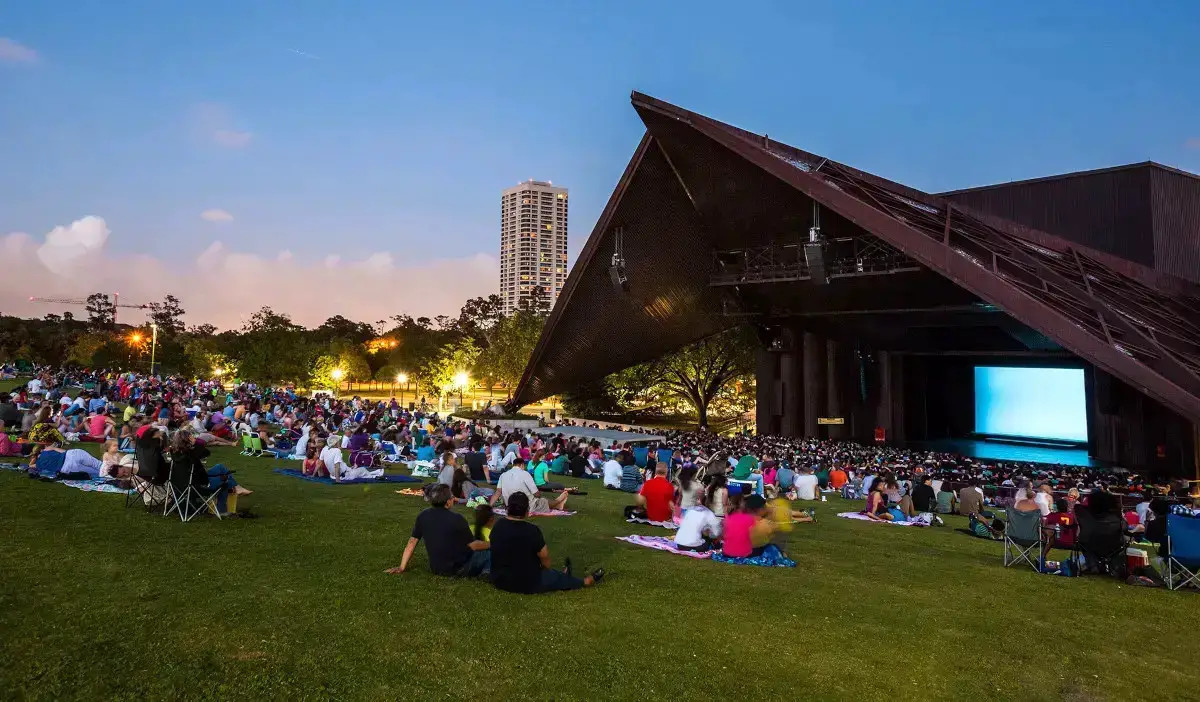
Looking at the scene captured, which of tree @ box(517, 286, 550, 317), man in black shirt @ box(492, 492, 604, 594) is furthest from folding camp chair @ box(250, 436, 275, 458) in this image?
tree @ box(517, 286, 550, 317)

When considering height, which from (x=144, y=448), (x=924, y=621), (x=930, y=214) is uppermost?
(x=930, y=214)

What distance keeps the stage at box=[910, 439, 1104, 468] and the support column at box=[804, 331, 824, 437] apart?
5.72m

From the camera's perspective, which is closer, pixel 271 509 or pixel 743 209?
pixel 271 509

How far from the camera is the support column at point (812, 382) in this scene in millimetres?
32250

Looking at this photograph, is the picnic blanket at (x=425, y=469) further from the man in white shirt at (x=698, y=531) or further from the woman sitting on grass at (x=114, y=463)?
the man in white shirt at (x=698, y=531)

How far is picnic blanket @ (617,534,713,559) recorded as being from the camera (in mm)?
7773

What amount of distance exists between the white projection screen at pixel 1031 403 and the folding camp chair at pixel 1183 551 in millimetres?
28346

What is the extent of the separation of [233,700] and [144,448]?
20.7 feet

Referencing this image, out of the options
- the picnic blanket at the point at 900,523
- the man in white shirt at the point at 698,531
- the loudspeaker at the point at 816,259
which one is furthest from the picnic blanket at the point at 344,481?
the loudspeaker at the point at 816,259

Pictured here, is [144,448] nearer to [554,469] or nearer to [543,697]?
[543,697]

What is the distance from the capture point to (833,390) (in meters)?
32.6

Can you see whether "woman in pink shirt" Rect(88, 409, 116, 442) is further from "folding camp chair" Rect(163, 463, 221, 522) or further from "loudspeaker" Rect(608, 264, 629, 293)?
"loudspeaker" Rect(608, 264, 629, 293)

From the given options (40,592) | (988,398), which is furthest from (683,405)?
(40,592)

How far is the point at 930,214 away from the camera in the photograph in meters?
19.7
